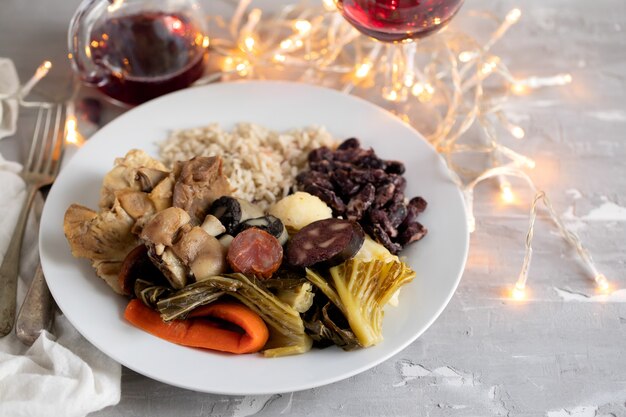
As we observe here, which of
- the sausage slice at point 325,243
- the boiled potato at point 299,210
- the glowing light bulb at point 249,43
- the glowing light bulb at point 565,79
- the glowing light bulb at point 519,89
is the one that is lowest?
the glowing light bulb at point 565,79

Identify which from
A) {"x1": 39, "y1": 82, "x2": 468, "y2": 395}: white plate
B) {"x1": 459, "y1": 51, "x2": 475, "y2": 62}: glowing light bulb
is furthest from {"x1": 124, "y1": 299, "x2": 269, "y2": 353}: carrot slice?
{"x1": 459, "y1": 51, "x2": 475, "y2": 62}: glowing light bulb

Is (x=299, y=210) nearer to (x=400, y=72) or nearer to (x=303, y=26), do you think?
(x=400, y=72)

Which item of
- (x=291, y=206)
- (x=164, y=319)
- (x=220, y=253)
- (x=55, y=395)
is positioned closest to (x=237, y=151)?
(x=291, y=206)

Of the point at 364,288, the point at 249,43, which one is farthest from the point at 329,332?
the point at 249,43

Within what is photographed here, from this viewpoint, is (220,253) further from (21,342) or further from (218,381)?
(21,342)

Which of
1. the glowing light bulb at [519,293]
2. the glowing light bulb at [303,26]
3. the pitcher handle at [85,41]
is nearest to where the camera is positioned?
the glowing light bulb at [519,293]

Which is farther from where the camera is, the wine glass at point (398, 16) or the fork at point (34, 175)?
the wine glass at point (398, 16)

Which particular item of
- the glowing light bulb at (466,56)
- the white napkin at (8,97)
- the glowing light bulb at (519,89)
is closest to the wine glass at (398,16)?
the glowing light bulb at (466,56)

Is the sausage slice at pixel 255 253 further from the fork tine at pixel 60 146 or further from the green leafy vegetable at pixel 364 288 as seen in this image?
the fork tine at pixel 60 146
